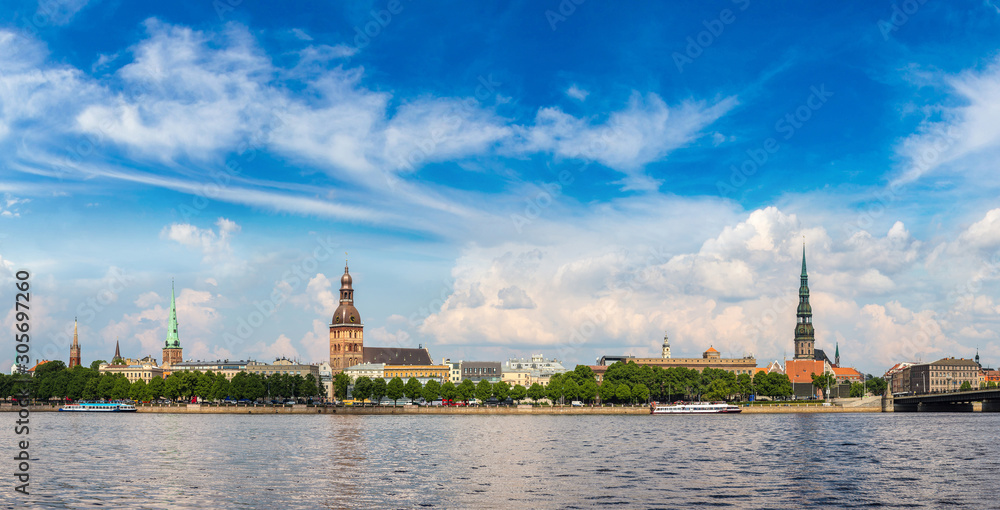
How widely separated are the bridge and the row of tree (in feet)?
372

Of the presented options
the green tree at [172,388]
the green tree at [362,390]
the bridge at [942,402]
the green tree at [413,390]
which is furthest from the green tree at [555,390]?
the green tree at [172,388]

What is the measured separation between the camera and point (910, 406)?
169875 mm

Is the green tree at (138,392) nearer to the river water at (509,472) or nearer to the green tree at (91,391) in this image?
the green tree at (91,391)

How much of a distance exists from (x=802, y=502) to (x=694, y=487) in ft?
15.9

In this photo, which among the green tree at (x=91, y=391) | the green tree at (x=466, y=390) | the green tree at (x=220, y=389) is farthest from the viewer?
the green tree at (x=91, y=391)

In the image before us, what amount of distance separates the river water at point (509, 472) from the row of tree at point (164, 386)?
330 ft

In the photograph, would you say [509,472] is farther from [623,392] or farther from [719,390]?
[719,390]

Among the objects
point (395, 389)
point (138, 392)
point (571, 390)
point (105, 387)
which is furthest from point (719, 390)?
point (105, 387)

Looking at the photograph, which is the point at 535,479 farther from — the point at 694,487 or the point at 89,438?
the point at 89,438

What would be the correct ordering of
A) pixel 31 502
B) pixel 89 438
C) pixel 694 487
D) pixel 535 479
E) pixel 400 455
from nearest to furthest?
pixel 31 502, pixel 694 487, pixel 535 479, pixel 400 455, pixel 89 438

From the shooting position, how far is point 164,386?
580 feet

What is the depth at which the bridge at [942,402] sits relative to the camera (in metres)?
153

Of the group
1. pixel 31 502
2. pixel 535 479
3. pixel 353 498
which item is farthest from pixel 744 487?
pixel 31 502

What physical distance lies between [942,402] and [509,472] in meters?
147
